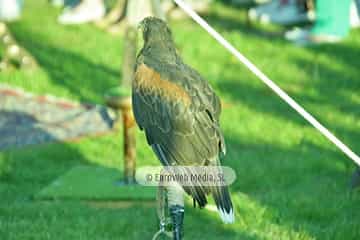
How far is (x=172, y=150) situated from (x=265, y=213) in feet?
7.02

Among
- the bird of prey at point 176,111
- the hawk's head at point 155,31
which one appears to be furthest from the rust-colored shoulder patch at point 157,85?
the hawk's head at point 155,31

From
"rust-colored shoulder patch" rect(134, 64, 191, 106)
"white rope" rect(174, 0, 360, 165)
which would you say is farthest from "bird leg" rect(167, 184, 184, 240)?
"white rope" rect(174, 0, 360, 165)

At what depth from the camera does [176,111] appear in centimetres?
684

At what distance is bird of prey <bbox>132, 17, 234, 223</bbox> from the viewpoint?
268 inches

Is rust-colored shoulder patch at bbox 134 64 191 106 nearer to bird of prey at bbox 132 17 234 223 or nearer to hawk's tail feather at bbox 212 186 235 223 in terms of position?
bird of prey at bbox 132 17 234 223

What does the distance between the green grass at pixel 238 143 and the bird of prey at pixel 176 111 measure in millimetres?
1393

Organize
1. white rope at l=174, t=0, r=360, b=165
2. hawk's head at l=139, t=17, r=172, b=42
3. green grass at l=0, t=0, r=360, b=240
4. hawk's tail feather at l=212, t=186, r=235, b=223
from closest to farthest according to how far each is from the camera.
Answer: hawk's tail feather at l=212, t=186, r=235, b=223
white rope at l=174, t=0, r=360, b=165
hawk's head at l=139, t=17, r=172, b=42
green grass at l=0, t=0, r=360, b=240

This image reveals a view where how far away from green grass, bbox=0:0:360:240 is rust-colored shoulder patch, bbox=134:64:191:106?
5.48ft

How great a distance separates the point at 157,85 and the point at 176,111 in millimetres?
258

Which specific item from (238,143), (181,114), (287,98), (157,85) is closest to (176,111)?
(181,114)

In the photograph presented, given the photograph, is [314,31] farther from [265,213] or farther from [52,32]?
[265,213]

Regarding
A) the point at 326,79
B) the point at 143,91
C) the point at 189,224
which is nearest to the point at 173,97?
the point at 143,91

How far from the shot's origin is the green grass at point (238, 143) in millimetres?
8367

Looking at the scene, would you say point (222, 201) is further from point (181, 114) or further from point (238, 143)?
point (238, 143)
